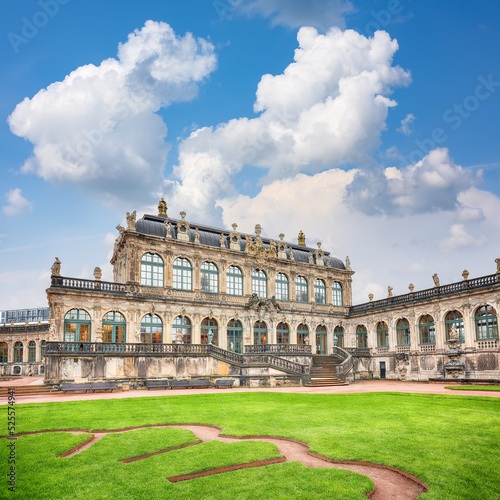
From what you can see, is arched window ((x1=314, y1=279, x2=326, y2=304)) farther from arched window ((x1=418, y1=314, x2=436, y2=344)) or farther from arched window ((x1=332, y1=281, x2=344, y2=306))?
arched window ((x1=418, y1=314, x2=436, y2=344))

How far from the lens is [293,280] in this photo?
50844mm

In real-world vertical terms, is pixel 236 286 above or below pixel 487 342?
above

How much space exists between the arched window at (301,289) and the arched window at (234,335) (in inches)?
352

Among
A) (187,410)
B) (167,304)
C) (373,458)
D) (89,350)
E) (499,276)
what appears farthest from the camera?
(167,304)

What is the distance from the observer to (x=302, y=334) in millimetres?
50125

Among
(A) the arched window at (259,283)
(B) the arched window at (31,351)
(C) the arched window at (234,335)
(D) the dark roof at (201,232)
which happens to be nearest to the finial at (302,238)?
(D) the dark roof at (201,232)

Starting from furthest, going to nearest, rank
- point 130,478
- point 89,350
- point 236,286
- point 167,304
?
point 236,286 < point 167,304 < point 89,350 < point 130,478

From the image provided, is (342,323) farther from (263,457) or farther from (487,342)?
(263,457)

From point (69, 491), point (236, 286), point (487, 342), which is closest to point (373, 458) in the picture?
point (69, 491)

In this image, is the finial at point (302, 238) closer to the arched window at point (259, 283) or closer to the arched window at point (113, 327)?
the arched window at point (259, 283)

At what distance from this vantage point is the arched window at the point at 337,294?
54312 mm

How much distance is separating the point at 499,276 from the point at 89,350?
32676 millimetres

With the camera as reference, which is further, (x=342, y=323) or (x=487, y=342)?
(x=342, y=323)

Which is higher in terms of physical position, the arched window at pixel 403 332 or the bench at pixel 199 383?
the arched window at pixel 403 332
